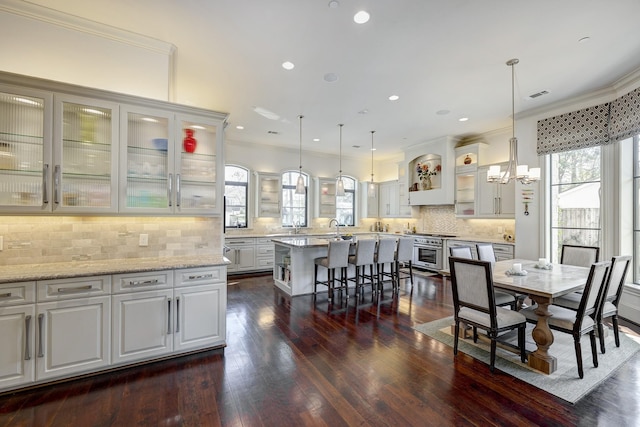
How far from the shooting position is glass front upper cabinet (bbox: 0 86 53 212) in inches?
95.0

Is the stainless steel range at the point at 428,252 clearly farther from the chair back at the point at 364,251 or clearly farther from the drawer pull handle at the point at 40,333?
the drawer pull handle at the point at 40,333

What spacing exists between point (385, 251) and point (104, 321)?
161 inches

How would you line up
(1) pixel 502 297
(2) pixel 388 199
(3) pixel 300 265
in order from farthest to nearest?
(2) pixel 388 199 → (3) pixel 300 265 → (1) pixel 502 297

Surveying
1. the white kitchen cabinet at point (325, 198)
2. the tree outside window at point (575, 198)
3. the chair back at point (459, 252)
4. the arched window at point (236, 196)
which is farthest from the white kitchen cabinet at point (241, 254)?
the tree outside window at point (575, 198)

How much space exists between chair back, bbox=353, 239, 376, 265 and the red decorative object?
2896mm

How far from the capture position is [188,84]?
13.2ft

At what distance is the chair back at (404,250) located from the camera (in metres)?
5.40

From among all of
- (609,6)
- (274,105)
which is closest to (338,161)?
(274,105)

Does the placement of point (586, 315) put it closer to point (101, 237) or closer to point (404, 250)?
point (404, 250)

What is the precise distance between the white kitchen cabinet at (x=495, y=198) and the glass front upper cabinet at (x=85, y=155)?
6206 millimetres

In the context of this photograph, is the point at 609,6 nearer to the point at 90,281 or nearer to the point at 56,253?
the point at 90,281

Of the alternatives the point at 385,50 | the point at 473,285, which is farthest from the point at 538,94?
the point at 473,285

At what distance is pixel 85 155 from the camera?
268 centimetres

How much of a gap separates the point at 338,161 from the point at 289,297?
500cm
